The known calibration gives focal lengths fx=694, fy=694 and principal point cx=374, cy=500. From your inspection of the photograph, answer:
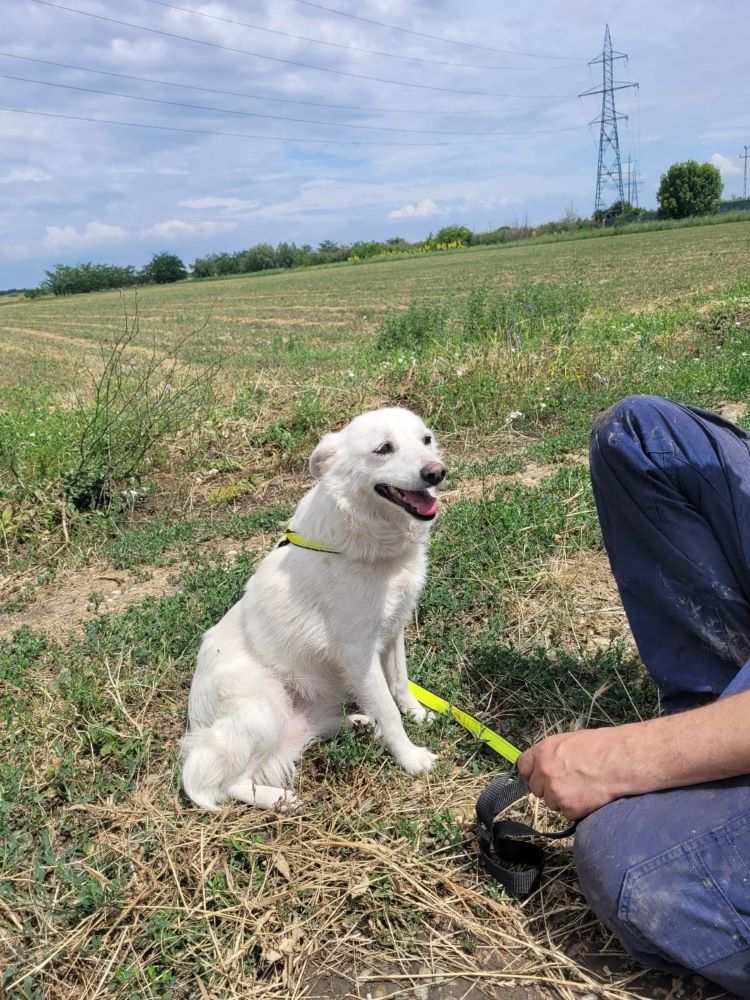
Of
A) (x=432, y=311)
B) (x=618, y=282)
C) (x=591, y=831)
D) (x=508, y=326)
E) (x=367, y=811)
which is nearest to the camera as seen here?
(x=591, y=831)

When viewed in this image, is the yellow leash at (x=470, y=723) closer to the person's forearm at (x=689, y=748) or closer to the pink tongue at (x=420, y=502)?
the person's forearm at (x=689, y=748)

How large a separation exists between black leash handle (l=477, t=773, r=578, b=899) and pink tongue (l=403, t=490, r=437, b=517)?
35.9 inches

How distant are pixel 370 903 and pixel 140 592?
241 centimetres

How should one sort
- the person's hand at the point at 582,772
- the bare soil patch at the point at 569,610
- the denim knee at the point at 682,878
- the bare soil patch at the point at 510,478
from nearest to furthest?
the denim knee at the point at 682,878
the person's hand at the point at 582,772
the bare soil patch at the point at 569,610
the bare soil patch at the point at 510,478

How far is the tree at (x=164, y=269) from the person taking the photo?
72625 millimetres

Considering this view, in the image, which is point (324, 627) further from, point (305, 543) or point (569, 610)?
point (569, 610)

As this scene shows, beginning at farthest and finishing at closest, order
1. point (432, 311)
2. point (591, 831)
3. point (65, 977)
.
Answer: point (432, 311), point (65, 977), point (591, 831)

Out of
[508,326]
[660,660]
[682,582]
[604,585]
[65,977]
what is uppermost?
[508,326]

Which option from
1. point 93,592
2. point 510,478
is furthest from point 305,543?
point 510,478

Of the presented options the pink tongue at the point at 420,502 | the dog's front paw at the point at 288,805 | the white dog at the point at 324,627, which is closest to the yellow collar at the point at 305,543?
the white dog at the point at 324,627

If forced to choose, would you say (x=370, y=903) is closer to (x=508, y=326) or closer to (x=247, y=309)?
(x=508, y=326)

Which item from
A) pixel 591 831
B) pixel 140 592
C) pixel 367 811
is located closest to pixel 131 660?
pixel 140 592

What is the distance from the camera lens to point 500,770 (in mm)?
2438

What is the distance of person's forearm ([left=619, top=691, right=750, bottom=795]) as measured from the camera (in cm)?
151
